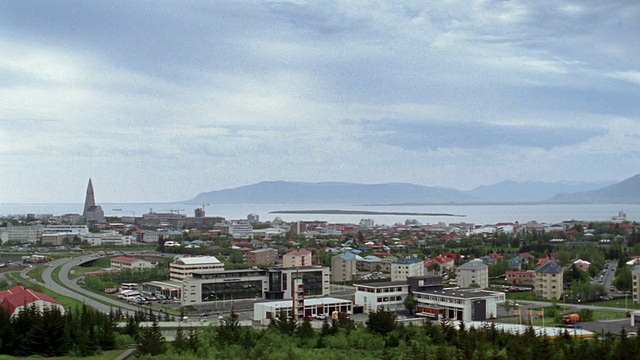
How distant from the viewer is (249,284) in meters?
19.8

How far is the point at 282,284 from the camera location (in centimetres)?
1991

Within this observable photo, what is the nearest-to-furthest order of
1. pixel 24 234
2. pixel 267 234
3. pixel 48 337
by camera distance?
pixel 48 337 < pixel 24 234 < pixel 267 234

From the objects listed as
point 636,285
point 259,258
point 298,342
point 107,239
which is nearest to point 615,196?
point 107,239

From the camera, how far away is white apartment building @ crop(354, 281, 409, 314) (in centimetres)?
1730

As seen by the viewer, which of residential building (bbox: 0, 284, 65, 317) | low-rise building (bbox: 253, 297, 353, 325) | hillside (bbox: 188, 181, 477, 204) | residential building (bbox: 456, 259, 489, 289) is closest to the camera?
residential building (bbox: 0, 284, 65, 317)

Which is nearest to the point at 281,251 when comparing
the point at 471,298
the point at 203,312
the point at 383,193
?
the point at 203,312

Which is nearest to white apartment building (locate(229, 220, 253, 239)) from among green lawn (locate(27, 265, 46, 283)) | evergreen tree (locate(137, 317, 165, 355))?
green lawn (locate(27, 265, 46, 283))

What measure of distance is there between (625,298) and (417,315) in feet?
20.5

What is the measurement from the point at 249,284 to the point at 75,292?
5351mm

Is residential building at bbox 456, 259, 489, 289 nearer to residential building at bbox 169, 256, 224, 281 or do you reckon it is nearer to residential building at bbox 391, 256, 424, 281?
residential building at bbox 391, 256, 424, 281

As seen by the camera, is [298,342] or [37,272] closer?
[298,342]

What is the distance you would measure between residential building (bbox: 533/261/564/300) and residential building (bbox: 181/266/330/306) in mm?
5925

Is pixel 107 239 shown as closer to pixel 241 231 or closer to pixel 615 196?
pixel 241 231

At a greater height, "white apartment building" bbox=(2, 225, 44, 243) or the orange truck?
"white apartment building" bbox=(2, 225, 44, 243)
